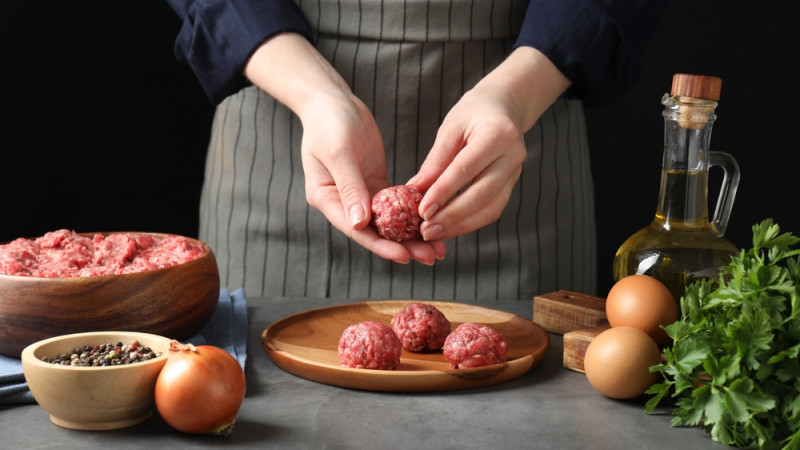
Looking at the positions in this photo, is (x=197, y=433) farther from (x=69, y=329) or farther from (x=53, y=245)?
(x=53, y=245)

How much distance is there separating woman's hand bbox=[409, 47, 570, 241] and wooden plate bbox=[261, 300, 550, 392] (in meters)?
0.18

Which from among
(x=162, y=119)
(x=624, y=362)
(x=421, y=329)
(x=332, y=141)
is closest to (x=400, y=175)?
(x=332, y=141)

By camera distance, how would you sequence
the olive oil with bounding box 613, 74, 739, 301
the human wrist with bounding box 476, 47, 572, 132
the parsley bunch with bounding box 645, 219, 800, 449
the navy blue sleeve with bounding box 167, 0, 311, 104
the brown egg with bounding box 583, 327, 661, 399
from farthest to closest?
the navy blue sleeve with bounding box 167, 0, 311, 104 < the human wrist with bounding box 476, 47, 572, 132 < the olive oil with bounding box 613, 74, 739, 301 < the brown egg with bounding box 583, 327, 661, 399 < the parsley bunch with bounding box 645, 219, 800, 449

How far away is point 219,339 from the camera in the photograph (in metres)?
1.40

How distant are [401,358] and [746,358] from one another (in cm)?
51

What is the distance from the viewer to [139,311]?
4.05ft

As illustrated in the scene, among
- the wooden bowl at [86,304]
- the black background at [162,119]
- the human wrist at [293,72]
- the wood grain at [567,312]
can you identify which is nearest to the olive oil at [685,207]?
the wood grain at [567,312]

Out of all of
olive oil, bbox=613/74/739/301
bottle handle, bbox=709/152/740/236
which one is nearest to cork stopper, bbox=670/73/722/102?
olive oil, bbox=613/74/739/301

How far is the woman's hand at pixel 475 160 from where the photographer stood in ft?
4.55

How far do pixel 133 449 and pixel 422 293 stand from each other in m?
0.99

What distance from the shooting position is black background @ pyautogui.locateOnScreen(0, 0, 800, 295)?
260 cm

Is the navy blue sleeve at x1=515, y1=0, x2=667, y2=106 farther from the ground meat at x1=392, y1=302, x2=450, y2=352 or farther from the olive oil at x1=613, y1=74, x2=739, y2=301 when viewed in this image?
the ground meat at x1=392, y1=302, x2=450, y2=352

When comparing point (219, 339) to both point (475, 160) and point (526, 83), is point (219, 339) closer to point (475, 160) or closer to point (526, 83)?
point (475, 160)

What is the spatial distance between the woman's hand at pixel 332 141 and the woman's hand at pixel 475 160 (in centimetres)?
6
